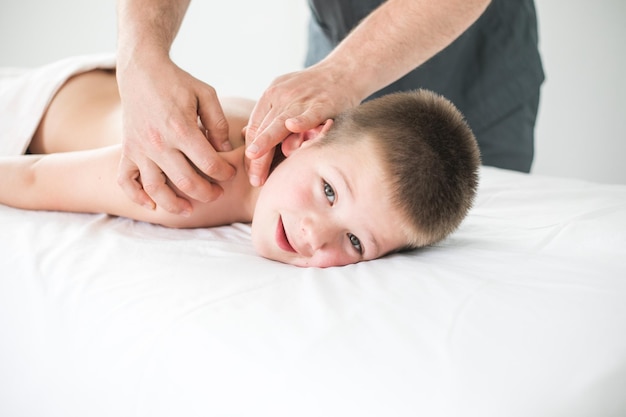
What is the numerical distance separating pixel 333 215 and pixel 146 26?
51cm

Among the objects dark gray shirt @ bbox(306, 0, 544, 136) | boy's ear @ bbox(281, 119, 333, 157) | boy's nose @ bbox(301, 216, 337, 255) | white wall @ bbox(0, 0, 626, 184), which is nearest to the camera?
boy's nose @ bbox(301, 216, 337, 255)

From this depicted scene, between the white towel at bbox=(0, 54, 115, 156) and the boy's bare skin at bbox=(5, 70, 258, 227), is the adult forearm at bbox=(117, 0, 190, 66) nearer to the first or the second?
the boy's bare skin at bbox=(5, 70, 258, 227)

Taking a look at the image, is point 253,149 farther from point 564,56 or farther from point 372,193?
point 564,56

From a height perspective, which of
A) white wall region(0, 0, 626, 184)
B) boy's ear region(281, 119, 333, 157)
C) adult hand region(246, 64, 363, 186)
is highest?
adult hand region(246, 64, 363, 186)

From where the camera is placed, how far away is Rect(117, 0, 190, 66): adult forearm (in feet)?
3.42

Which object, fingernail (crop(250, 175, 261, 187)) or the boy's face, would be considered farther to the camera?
fingernail (crop(250, 175, 261, 187))

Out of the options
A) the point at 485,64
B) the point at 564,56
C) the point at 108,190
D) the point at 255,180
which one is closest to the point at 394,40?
the point at 255,180

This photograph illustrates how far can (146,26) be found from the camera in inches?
42.7

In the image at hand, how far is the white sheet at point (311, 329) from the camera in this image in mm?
513

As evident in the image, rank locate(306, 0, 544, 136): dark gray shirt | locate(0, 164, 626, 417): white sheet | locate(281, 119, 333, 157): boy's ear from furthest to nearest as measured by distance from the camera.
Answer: locate(306, 0, 544, 136): dark gray shirt, locate(281, 119, 333, 157): boy's ear, locate(0, 164, 626, 417): white sheet

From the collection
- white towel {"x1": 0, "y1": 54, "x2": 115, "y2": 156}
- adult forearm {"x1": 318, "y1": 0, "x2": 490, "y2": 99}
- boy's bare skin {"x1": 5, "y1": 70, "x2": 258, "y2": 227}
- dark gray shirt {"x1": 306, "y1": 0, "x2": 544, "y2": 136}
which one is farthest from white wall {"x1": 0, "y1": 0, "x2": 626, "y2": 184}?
boy's bare skin {"x1": 5, "y1": 70, "x2": 258, "y2": 227}

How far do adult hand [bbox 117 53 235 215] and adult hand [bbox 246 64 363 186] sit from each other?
7 cm

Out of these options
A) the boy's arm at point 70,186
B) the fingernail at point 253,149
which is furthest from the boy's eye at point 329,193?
the boy's arm at point 70,186

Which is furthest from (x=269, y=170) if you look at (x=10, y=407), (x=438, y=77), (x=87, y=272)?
(x=438, y=77)
